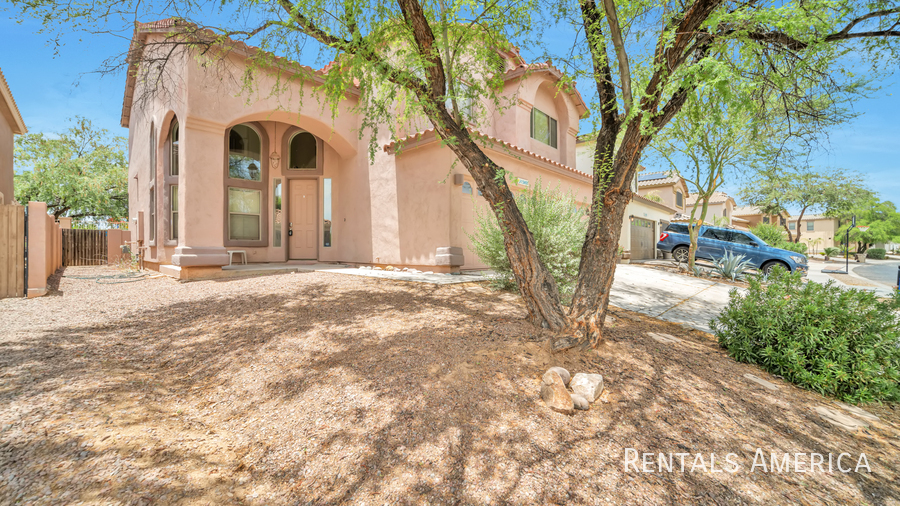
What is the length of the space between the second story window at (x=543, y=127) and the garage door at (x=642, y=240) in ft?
20.3

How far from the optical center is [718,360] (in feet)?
12.1

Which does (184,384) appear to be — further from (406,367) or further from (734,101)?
(734,101)

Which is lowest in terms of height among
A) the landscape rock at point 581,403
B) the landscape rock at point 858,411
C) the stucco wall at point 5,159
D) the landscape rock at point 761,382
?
the landscape rock at point 858,411

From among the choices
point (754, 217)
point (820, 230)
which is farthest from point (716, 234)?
point (820, 230)

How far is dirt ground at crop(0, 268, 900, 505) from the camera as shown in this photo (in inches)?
75.6

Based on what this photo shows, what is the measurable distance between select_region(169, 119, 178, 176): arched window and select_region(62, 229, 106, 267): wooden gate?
25.9 ft

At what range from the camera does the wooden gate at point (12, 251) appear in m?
5.93

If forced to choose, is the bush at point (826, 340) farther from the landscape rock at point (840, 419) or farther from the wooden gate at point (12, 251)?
the wooden gate at point (12, 251)

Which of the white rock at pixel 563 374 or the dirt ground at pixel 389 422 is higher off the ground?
the white rock at pixel 563 374

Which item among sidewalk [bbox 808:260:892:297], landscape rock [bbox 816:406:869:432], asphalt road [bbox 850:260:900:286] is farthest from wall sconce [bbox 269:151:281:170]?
asphalt road [bbox 850:260:900:286]

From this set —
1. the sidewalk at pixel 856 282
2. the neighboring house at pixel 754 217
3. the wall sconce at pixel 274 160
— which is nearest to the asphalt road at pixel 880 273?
the sidewalk at pixel 856 282

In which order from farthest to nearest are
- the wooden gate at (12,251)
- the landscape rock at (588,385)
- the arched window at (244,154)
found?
the arched window at (244,154)
the wooden gate at (12,251)
the landscape rock at (588,385)

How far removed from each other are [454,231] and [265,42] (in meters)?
4.90

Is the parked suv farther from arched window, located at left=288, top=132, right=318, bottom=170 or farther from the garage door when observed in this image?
arched window, located at left=288, top=132, right=318, bottom=170
